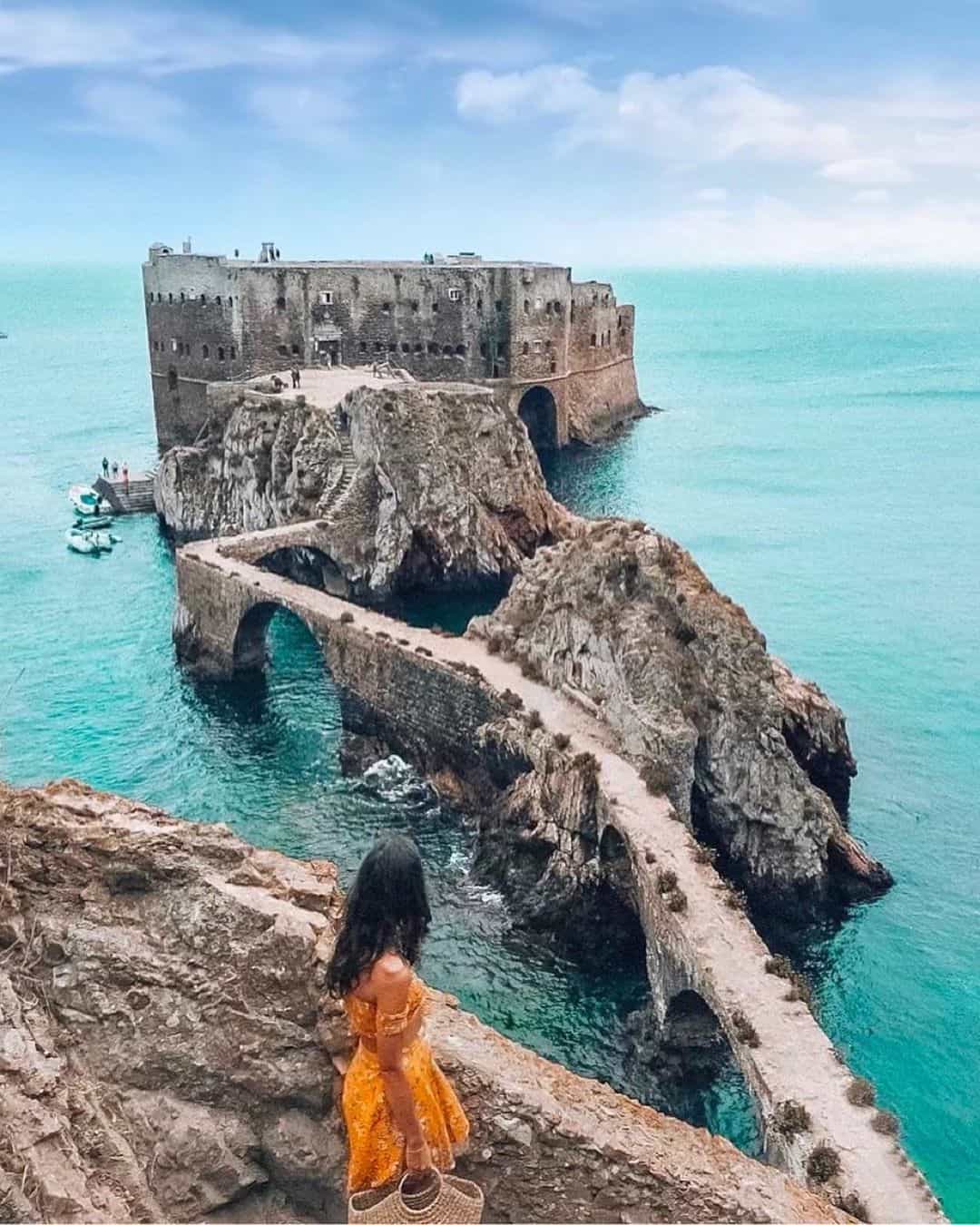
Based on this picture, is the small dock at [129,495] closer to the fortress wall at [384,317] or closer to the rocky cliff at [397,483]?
the fortress wall at [384,317]

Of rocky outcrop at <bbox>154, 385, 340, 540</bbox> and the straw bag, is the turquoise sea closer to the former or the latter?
rocky outcrop at <bbox>154, 385, 340, 540</bbox>

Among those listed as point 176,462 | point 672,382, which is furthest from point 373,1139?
point 672,382

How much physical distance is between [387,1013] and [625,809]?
65.8 ft

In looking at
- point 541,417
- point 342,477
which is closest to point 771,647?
point 342,477

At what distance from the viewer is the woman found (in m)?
8.20

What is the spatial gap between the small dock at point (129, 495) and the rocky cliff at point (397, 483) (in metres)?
14.6

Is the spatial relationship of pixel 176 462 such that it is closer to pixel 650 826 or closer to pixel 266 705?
pixel 266 705

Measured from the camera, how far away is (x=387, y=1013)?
26.9 feet

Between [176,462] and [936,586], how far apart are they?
4051cm

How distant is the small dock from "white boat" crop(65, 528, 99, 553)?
23.5ft

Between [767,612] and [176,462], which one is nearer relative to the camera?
[767,612]

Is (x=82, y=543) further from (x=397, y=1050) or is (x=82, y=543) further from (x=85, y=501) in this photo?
(x=397, y=1050)

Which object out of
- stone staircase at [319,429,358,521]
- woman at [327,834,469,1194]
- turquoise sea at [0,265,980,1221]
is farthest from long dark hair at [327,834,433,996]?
stone staircase at [319,429,358,521]

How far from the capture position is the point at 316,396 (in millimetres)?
62000
